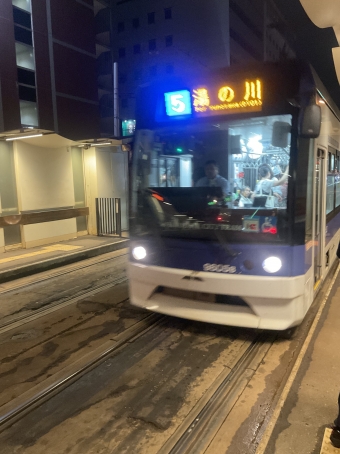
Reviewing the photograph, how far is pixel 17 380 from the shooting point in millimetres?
3861

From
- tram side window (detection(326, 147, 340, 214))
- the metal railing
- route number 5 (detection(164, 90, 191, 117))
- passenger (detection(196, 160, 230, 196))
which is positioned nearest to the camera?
passenger (detection(196, 160, 230, 196))

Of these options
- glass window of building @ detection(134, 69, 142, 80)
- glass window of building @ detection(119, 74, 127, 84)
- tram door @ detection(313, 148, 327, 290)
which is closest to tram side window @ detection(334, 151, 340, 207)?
tram door @ detection(313, 148, 327, 290)

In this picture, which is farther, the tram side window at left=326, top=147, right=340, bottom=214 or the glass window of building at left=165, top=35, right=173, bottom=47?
the glass window of building at left=165, top=35, right=173, bottom=47

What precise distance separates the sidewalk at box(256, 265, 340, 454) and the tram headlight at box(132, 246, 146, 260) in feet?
7.40

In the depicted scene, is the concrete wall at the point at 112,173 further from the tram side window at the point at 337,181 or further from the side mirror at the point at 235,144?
the side mirror at the point at 235,144

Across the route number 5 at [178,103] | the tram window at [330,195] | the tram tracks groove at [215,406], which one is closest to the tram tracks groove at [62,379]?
the tram tracks groove at [215,406]

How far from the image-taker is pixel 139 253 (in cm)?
487

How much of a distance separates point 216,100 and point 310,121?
115cm

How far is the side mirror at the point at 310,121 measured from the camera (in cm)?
383

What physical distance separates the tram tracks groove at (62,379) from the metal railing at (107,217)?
313 inches

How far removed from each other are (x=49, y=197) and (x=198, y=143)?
8.39 meters

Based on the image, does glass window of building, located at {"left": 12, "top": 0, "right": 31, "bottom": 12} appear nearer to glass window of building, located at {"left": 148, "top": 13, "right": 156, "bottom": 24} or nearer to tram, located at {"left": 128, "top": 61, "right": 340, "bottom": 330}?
tram, located at {"left": 128, "top": 61, "right": 340, "bottom": 330}

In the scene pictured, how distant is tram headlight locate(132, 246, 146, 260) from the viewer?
4.82 m

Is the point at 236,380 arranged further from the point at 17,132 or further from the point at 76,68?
the point at 76,68
